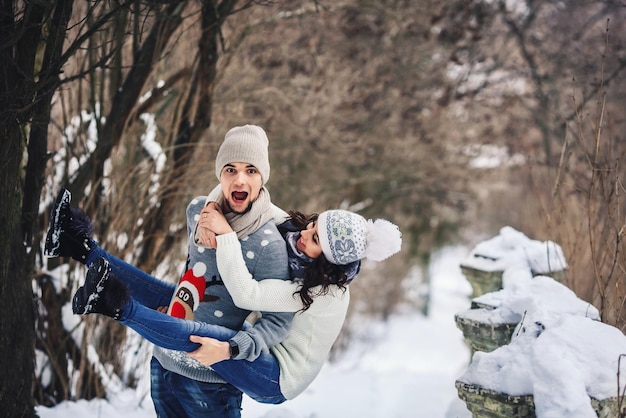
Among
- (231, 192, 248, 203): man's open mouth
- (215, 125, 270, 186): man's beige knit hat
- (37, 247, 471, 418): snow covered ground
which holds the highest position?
(215, 125, 270, 186): man's beige knit hat

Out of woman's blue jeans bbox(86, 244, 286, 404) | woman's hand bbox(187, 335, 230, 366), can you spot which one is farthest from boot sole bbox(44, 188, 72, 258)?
woman's hand bbox(187, 335, 230, 366)

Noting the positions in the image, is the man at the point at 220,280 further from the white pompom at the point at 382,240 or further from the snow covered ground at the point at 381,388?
the snow covered ground at the point at 381,388

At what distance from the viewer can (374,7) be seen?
7387 mm

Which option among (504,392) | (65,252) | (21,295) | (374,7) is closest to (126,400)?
(21,295)

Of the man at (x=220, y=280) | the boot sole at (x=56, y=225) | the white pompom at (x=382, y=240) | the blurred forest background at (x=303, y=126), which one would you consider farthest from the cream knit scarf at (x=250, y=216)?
the blurred forest background at (x=303, y=126)

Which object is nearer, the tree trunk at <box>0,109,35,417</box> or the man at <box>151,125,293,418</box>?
the man at <box>151,125,293,418</box>

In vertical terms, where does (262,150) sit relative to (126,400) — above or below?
above

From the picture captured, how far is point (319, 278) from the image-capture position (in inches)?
88.4

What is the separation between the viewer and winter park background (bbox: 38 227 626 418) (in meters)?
2.09

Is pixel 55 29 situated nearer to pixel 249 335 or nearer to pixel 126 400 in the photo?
pixel 249 335

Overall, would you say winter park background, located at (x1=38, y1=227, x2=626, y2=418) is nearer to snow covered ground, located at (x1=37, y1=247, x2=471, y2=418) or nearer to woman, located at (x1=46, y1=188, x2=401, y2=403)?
snow covered ground, located at (x1=37, y1=247, x2=471, y2=418)

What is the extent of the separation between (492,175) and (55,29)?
11070 millimetres

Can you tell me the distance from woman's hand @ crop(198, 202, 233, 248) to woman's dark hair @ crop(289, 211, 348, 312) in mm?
319

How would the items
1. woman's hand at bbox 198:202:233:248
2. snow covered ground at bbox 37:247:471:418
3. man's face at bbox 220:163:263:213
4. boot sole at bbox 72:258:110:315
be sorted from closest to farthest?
1. boot sole at bbox 72:258:110:315
2. woman's hand at bbox 198:202:233:248
3. man's face at bbox 220:163:263:213
4. snow covered ground at bbox 37:247:471:418
